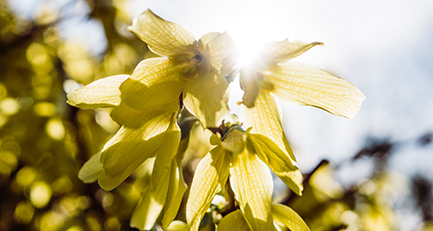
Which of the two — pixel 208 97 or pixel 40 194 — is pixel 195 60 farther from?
pixel 40 194

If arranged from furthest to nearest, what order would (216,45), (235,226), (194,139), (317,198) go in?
(194,139) → (317,198) → (235,226) → (216,45)

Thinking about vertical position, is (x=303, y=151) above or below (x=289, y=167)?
below

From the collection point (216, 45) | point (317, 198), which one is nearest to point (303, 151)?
point (317, 198)

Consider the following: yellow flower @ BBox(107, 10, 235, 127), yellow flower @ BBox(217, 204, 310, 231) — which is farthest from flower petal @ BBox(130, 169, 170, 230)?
yellow flower @ BBox(107, 10, 235, 127)

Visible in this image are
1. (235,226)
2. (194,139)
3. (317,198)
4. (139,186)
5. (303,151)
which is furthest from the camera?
(194,139)

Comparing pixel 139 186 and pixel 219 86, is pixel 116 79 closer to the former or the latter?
pixel 219 86

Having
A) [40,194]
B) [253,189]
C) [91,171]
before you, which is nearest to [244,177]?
[253,189]

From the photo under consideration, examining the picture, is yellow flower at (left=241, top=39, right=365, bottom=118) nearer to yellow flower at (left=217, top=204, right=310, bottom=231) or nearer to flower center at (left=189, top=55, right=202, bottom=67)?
flower center at (left=189, top=55, right=202, bottom=67)
